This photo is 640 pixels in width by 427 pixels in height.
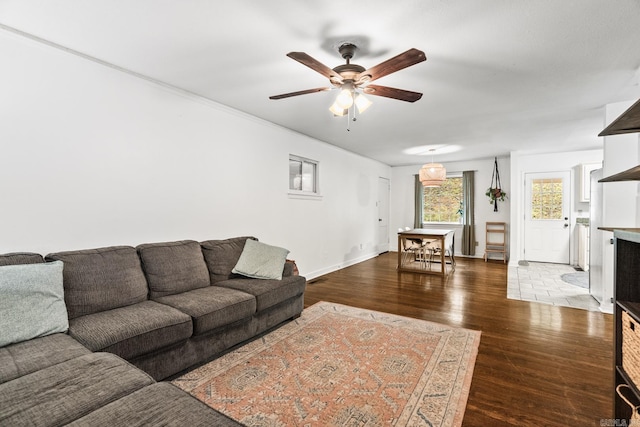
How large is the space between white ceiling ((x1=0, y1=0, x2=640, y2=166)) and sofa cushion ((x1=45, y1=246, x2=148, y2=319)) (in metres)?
1.58

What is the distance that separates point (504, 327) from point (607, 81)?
255cm

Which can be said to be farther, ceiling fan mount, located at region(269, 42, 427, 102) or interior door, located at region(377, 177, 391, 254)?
interior door, located at region(377, 177, 391, 254)

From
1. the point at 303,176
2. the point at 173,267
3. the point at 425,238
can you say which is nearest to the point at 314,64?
the point at 173,267

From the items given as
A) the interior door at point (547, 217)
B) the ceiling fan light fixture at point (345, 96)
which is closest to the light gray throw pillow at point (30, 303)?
the ceiling fan light fixture at point (345, 96)

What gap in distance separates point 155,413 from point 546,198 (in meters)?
7.75

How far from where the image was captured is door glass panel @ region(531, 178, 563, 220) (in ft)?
21.0

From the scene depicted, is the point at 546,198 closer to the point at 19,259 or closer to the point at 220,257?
the point at 220,257

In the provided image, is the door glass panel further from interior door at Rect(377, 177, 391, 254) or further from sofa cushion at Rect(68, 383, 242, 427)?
sofa cushion at Rect(68, 383, 242, 427)

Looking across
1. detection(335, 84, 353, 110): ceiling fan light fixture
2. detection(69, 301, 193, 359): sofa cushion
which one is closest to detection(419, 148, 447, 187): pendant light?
detection(335, 84, 353, 110): ceiling fan light fixture

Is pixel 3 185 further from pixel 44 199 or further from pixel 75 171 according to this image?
pixel 75 171

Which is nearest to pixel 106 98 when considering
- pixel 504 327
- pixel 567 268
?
pixel 504 327

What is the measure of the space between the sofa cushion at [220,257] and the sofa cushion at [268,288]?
0.32 ft

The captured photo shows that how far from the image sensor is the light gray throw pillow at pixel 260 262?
3.09 metres

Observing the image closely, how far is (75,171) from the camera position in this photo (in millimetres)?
2451
